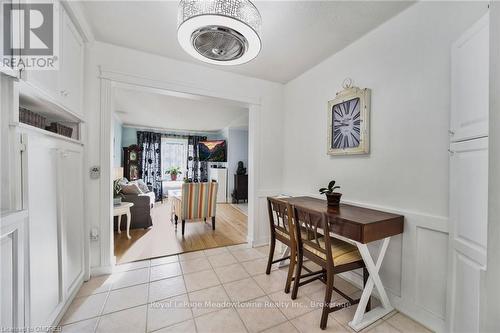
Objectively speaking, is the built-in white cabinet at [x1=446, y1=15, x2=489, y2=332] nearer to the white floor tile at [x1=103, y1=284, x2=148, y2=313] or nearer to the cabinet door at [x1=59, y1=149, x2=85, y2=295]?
the white floor tile at [x1=103, y1=284, x2=148, y2=313]

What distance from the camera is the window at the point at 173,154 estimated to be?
700 centimetres

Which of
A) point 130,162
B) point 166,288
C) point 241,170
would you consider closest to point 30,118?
point 166,288

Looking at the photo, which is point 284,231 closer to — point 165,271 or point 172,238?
point 165,271

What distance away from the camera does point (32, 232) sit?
1155 mm

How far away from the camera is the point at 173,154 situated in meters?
7.16

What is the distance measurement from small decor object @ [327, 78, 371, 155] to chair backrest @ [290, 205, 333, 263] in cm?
88

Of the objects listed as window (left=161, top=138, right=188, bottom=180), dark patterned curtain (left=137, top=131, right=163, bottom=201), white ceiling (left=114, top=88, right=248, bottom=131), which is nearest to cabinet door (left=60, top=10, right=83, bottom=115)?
white ceiling (left=114, top=88, right=248, bottom=131)

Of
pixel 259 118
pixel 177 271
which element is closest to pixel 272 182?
pixel 259 118

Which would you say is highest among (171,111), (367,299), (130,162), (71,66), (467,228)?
(171,111)

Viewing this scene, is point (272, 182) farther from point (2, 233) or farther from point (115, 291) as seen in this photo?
point (2, 233)

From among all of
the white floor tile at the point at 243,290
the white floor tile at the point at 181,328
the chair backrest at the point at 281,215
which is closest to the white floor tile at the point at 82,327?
the white floor tile at the point at 181,328

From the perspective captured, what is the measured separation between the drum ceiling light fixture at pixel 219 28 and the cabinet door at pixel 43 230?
3.65 ft

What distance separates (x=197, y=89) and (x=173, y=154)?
505 cm

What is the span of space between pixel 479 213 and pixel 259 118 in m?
2.41
